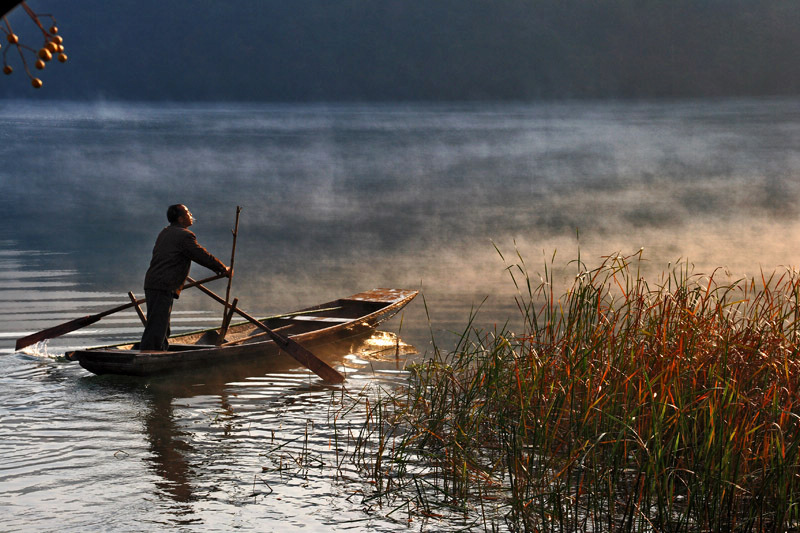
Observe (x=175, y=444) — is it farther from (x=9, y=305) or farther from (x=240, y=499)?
(x=9, y=305)

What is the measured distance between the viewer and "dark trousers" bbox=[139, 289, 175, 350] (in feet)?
34.6

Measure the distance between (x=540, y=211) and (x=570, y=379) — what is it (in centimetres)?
2839

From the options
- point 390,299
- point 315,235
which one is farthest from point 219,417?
point 315,235

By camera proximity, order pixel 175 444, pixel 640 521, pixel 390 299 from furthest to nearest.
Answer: pixel 390 299 < pixel 175 444 < pixel 640 521

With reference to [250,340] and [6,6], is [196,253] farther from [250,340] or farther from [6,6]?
[6,6]

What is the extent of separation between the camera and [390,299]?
46.4 feet

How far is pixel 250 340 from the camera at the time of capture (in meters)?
12.1

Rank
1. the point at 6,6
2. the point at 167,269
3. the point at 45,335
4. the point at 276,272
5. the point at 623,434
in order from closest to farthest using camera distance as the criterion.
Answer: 1. the point at 6,6
2. the point at 623,434
3. the point at 167,269
4. the point at 45,335
5. the point at 276,272

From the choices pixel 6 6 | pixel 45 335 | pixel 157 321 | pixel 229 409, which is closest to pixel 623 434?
pixel 229 409

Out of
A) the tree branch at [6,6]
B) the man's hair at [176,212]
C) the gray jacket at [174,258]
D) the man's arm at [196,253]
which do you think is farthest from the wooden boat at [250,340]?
the tree branch at [6,6]

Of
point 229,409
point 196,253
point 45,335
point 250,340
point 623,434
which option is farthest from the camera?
point 250,340

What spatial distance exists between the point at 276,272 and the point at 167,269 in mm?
9540

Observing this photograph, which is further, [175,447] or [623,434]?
[175,447]

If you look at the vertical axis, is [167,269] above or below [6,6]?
below
